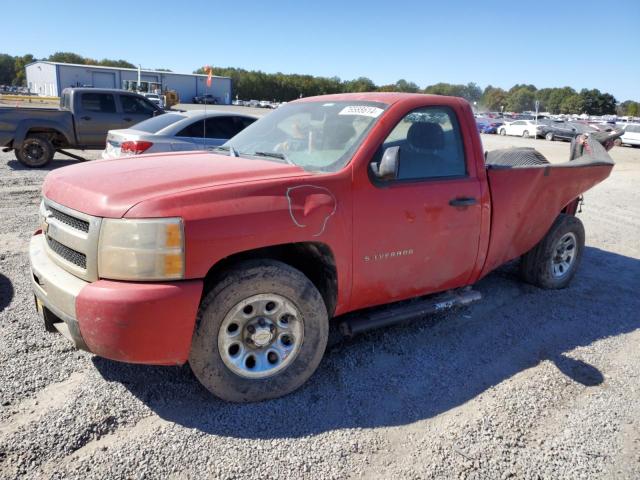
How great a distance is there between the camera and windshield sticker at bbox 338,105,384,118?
3.42m

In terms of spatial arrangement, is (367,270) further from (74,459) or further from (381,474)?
(74,459)

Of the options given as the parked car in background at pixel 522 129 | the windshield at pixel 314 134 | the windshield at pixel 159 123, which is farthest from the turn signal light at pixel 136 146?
the parked car in background at pixel 522 129

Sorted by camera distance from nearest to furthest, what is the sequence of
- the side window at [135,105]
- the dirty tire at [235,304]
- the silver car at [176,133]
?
1. the dirty tire at [235,304]
2. the silver car at [176,133]
3. the side window at [135,105]

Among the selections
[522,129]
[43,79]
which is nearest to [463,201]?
[522,129]

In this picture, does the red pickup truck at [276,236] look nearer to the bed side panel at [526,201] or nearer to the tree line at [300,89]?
the bed side panel at [526,201]

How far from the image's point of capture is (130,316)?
2.46 metres

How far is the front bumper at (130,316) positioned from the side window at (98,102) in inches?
438

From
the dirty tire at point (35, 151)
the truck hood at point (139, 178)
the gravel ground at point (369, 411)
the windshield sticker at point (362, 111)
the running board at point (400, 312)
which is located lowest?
the gravel ground at point (369, 411)

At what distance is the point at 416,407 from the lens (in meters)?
3.04

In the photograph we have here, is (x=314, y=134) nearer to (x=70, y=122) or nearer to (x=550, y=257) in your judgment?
(x=550, y=257)

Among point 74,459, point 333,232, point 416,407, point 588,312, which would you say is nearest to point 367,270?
point 333,232

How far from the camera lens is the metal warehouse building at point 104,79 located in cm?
6725

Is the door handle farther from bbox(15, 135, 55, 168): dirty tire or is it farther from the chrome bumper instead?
bbox(15, 135, 55, 168): dirty tire

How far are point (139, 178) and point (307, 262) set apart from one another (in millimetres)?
1177
